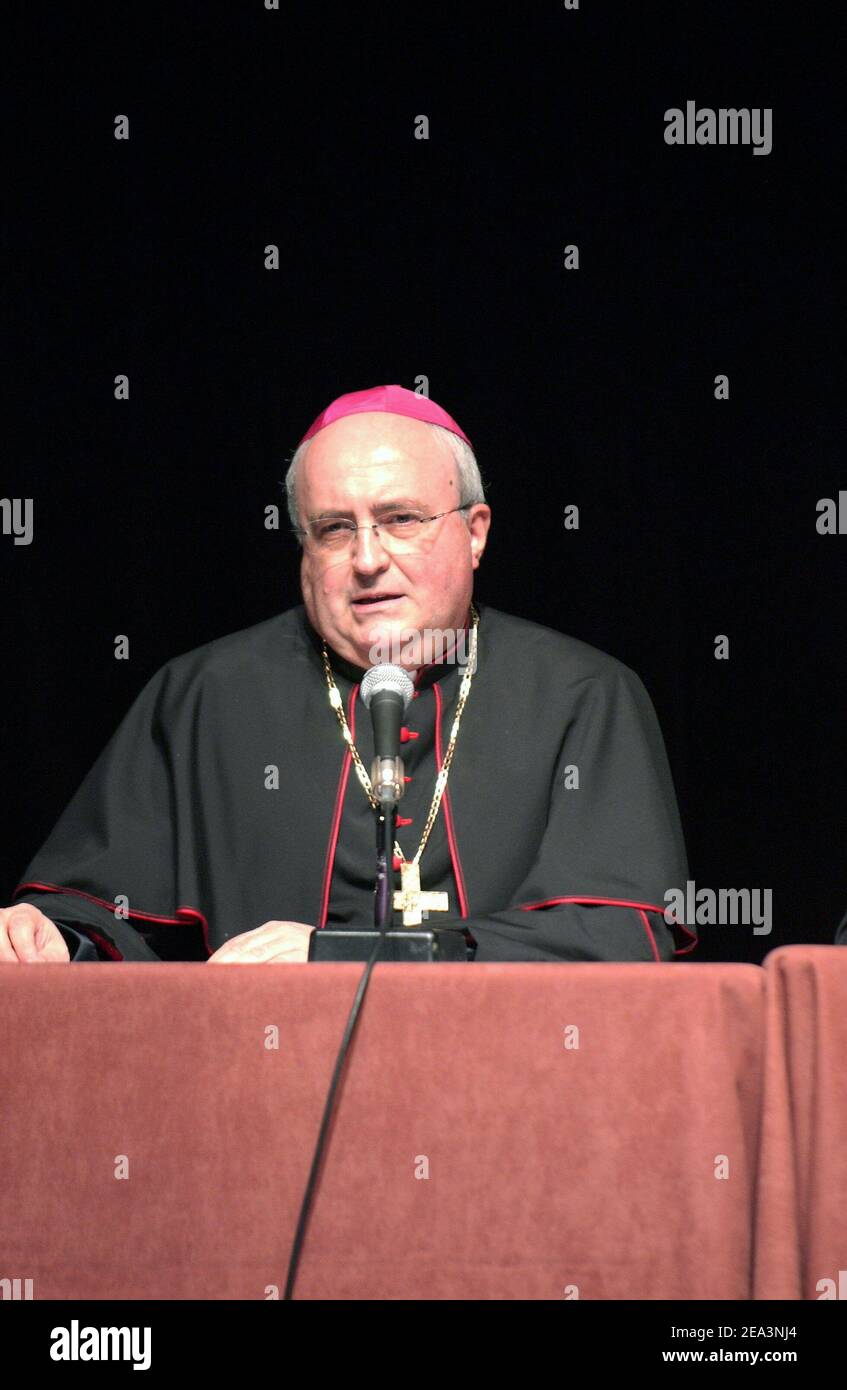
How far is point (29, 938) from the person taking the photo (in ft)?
8.23

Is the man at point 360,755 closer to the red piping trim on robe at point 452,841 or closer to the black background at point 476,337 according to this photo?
the red piping trim on robe at point 452,841

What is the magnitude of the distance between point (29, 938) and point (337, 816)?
0.85 metres

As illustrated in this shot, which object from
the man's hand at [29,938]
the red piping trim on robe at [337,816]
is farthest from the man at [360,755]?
the man's hand at [29,938]

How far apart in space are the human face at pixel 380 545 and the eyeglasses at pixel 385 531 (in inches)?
0.4

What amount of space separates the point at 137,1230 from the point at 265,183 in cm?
308

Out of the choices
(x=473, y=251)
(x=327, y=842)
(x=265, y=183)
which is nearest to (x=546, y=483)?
(x=473, y=251)

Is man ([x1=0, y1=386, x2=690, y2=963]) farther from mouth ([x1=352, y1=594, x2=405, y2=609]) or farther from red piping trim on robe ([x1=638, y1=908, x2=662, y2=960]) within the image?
red piping trim on robe ([x1=638, y1=908, x2=662, y2=960])

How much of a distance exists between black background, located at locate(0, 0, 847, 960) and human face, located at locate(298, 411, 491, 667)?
88 cm

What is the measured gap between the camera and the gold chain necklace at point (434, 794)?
9.23 feet

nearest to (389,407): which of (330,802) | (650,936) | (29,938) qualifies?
(330,802)

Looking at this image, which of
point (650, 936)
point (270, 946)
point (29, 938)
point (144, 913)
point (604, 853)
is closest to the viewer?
point (270, 946)

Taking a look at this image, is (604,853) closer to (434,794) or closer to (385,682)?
(434,794)

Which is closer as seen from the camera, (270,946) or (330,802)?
(270,946)

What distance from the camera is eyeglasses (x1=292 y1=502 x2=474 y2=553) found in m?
3.20
